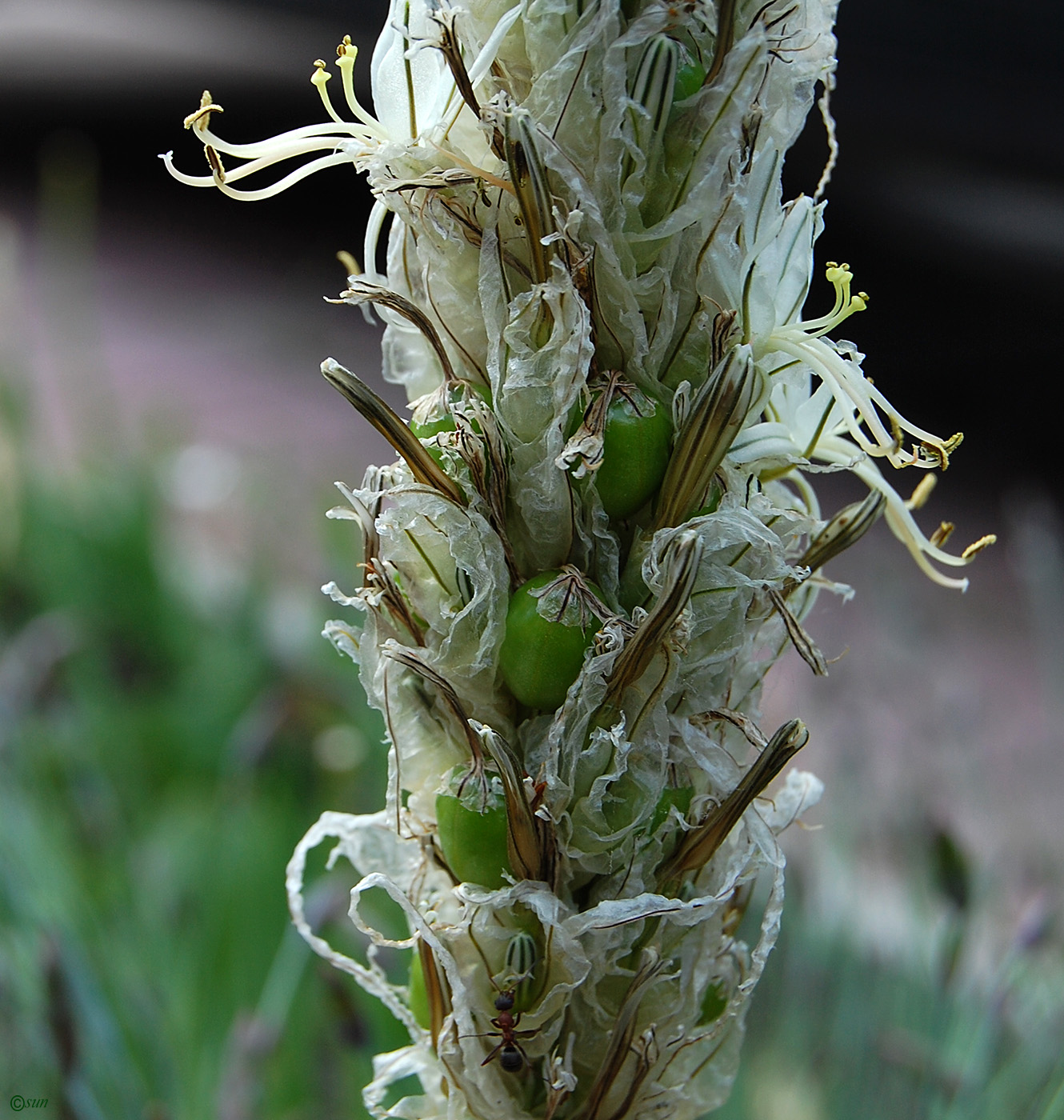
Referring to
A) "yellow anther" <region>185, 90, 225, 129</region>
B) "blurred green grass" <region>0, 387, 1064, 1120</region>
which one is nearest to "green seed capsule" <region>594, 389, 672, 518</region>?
"yellow anther" <region>185, 90, 225, 129</region>

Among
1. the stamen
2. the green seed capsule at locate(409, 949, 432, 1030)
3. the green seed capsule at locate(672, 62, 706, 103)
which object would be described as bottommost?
the green seed capsule at locate(409, 949, 432, 1030)

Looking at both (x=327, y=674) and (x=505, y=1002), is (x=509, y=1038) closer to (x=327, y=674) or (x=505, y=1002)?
(x=505, y=1002)

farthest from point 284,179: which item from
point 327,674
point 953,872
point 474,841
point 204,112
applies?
point 327,674

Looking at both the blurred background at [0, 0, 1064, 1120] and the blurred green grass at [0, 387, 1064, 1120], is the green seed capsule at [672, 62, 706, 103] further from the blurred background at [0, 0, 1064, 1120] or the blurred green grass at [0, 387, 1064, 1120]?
the blurred green grass at [0, 387, 1064, 1120]

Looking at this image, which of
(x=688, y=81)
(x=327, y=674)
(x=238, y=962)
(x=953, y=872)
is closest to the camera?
(x=688, y=81)

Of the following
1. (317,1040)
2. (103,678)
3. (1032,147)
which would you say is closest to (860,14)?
(1032,147)

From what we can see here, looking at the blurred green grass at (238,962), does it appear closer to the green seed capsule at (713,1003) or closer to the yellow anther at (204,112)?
the green seed capsule at (713,1003)
